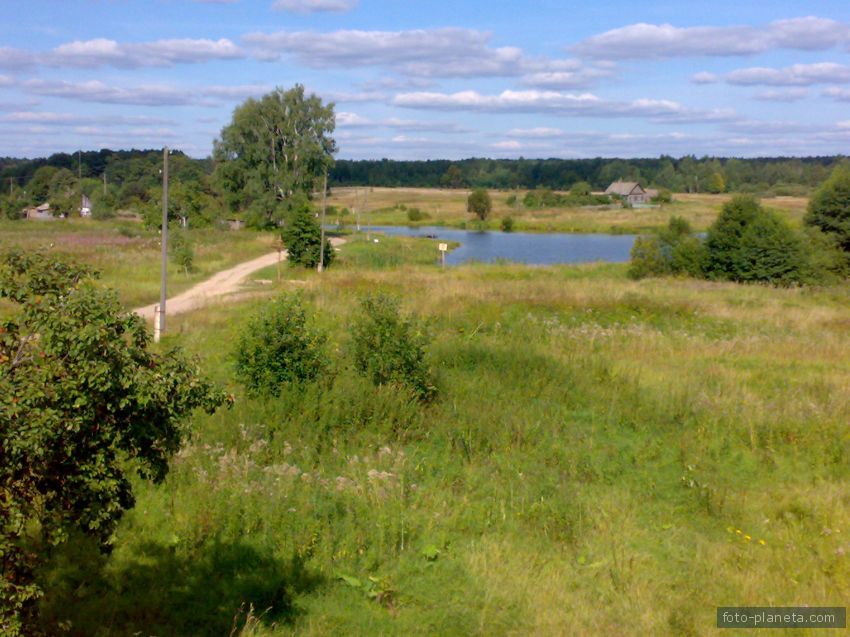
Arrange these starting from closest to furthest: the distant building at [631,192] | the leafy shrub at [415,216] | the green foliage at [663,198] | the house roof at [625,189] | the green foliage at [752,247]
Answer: the green foliage at [752,247] → the leafy shrub at [415,216] → the green foliage at [663,198] → the distant building at [631,192] → the house roof at [625,189]

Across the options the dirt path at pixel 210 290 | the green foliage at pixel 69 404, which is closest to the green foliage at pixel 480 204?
the dirt path at pixel 210 290

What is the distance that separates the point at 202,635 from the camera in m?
6.21

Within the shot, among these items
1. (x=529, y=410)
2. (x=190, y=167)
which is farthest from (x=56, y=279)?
(x=190, y=167)

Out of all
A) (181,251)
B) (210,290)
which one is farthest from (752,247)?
(181,251)

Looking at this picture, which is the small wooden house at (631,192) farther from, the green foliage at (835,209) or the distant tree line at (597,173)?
the green foliage at (835,209)

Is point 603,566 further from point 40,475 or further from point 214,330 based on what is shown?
point 214,330

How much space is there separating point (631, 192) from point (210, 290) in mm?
100519

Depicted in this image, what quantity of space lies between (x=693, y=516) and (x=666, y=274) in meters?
29.3

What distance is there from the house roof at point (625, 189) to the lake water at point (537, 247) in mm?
37754

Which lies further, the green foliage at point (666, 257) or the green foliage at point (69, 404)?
the green foliage at point (666, 257)

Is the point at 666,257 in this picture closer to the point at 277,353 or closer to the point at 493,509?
the point at 277,353

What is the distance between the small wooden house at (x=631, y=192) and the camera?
117812 mm

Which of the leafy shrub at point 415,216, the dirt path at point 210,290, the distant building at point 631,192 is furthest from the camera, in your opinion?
the distant building at point 631,192

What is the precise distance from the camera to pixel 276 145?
61875 millimetres
